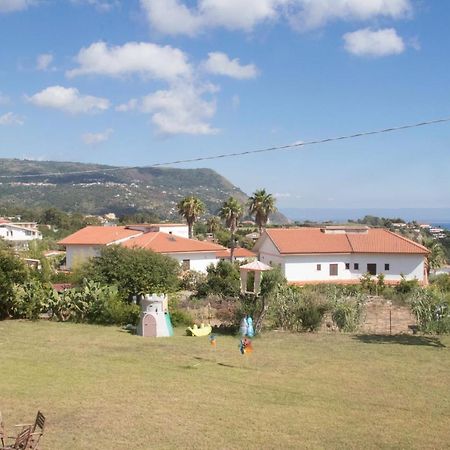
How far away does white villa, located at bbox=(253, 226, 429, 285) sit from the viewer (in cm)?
4584

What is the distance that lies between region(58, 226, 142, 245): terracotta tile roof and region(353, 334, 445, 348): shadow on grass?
34.3 meters

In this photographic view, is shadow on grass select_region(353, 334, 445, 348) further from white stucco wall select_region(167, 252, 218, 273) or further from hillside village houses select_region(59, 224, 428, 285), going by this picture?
white stucco wall select_region(167, 252, 218, 273)

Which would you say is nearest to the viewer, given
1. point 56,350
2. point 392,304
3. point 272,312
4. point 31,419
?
point 31,419

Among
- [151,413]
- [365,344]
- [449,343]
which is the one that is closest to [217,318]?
[365,344]

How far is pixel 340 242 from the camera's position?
47.9 meters

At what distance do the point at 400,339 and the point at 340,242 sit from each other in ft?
93.8

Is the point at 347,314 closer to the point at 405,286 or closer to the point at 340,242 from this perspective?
the point at 405,286

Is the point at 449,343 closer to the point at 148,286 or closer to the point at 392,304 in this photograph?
the point at 148,286

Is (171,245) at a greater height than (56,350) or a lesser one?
greater

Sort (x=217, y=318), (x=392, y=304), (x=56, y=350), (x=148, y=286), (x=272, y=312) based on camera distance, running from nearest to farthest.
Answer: (x=56, y=350) < (x=272, y=312) < (x=217, y=318) < (x=148, y=286) < (x=392, y=304)

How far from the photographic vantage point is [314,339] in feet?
65.0

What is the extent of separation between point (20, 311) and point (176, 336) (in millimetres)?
7172

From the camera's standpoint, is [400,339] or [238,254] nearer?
[400,339]

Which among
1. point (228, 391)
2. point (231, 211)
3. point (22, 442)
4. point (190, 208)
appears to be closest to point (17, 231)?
point (190, 208)
